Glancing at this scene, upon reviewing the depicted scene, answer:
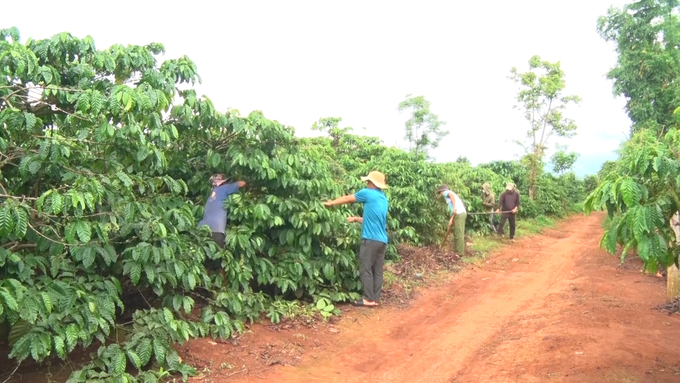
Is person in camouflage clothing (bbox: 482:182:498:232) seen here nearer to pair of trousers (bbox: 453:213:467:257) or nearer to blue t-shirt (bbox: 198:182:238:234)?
pair of trousers (bbox: 453:213:467:257)

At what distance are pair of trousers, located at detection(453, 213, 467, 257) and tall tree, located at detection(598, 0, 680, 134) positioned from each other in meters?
8.34

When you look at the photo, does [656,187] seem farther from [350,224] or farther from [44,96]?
[44,96]

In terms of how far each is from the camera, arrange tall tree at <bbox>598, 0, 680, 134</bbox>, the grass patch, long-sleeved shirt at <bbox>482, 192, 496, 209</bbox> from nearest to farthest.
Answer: the grass patch → long-sleeved shirt at <bbox>482, 192, 496, 209</bbox> → tall tree at <bbox>598, 0, 680, 134</bbox>

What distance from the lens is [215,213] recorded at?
5.39m

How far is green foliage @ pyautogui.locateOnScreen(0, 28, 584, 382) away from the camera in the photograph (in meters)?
3.53

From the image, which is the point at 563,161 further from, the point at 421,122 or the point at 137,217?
the point at 137,217

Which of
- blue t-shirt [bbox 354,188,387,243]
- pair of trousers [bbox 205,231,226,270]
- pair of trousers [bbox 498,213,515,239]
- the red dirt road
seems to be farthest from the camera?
pair of trousers [bbox 498,213,515,239]

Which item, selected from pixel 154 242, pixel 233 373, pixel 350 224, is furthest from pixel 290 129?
pixel 233 373

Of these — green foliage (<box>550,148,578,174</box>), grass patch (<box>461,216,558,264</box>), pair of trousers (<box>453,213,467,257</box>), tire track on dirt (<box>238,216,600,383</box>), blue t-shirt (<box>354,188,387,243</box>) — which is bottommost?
tire track on dirt (<box>238,216,600,383</box>)

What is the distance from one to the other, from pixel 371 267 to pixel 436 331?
1.11m

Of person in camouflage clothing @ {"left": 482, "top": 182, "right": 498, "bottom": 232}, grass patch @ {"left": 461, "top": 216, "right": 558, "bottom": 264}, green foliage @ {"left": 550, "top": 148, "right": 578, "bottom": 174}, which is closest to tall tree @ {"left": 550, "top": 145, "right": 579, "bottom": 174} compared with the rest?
green foliage @ {"left": 550, "top": 148, "right": 578, "bottom": 174}

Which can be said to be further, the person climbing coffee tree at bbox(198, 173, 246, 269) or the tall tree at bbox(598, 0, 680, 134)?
the tall tree at bbox(598, 0, 680, 134)

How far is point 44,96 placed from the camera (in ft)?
13.8

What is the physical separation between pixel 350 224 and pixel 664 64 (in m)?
13.5
